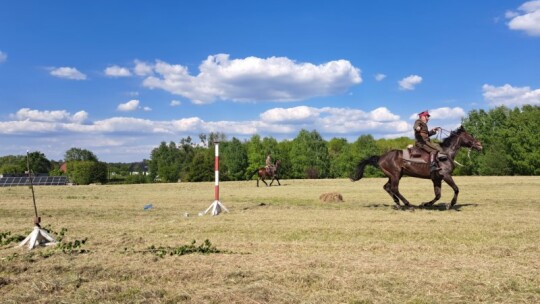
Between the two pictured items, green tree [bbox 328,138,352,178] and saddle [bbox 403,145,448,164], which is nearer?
saddle [bbox 403,145,448,164]

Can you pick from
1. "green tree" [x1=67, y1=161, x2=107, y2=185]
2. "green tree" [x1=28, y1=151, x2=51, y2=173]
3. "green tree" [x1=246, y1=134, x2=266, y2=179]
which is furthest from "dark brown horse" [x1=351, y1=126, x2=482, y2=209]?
"green tree" [x1=28, y1=151, x2=51, y2=173]

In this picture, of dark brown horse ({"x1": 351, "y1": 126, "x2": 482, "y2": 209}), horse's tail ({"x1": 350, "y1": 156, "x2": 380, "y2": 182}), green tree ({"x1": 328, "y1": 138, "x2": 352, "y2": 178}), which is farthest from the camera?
green tree ({"x1": 328, "y1": 138, "x2": 352, "y2": 178})

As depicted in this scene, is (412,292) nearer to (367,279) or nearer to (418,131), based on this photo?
(367,279)

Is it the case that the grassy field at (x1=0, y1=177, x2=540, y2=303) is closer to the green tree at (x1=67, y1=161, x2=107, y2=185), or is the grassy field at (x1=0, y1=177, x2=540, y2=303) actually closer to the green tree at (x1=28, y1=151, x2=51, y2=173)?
the green tree at (x1=67, y1=161, x2=107, y2=185)

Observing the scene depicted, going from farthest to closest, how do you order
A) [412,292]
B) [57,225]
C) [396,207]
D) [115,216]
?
[396,207]
[115,216]
[57,225]
[412,292]

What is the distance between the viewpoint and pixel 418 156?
1446 centimetres

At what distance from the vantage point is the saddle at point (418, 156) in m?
14.3

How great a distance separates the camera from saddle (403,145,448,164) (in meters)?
14.3

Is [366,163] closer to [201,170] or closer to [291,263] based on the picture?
[291,263]

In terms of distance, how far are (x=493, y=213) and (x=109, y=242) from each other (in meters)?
10.5

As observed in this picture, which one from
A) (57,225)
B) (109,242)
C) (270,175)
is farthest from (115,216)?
(270,175)

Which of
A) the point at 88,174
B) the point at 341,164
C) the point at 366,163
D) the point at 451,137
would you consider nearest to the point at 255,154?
the point at 341,164

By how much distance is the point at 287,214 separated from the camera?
13.4 metres

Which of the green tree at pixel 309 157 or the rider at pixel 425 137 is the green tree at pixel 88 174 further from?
the rider at pixel 425 137
